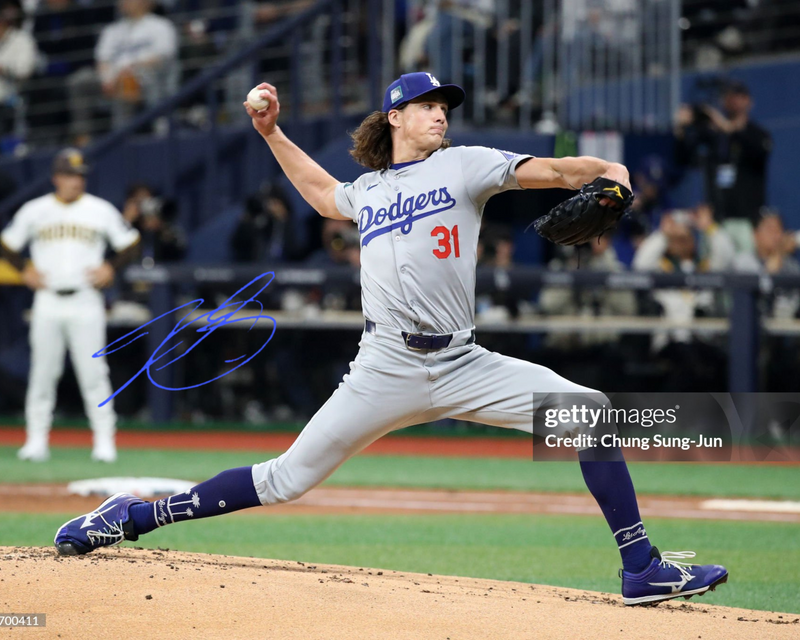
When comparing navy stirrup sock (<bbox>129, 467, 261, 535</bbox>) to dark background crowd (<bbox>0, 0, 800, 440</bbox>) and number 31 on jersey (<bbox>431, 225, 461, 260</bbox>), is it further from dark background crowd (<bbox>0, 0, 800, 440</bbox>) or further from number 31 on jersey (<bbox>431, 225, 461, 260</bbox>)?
dark background crowd (<bbox>0, 0, 800, 440</bbox>)

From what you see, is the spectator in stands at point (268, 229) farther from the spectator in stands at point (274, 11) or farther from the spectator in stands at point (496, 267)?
the spectator in stands at point (274, 11)

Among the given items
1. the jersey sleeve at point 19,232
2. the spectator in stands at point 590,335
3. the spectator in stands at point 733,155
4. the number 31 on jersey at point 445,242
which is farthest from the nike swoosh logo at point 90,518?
the spectator in stands at point 733,155

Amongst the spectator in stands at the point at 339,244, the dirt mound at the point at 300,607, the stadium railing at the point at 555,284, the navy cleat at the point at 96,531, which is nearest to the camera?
the dirt mound at the point at 300,607

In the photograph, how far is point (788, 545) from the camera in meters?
6.61

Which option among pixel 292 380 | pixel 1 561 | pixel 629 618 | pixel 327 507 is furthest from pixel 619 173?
pixel 292 380

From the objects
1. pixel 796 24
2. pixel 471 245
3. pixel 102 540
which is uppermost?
pixel 796 24

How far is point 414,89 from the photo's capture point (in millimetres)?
4535

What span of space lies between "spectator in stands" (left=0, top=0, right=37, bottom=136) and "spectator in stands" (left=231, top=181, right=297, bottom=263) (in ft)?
15.5

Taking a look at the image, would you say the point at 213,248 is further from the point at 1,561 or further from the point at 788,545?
the point at 1,561

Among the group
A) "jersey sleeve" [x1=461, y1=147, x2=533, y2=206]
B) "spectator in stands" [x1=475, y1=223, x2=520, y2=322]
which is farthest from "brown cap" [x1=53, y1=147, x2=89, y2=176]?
"jersey sleeve" [x1=461, y1=147, x2=533, y2=206]

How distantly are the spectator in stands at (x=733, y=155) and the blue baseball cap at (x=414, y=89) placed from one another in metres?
8.84

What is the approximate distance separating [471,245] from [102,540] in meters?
1.88

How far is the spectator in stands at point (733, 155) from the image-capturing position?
12773mm

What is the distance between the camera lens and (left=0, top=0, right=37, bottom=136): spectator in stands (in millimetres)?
15523
